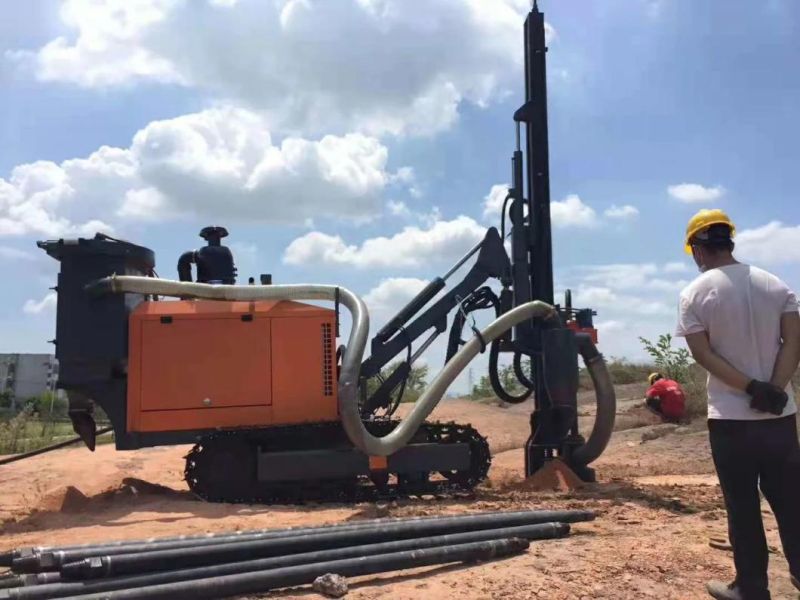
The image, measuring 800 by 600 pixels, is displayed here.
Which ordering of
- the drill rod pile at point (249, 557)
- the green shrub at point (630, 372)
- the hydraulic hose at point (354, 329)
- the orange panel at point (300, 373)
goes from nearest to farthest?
the drill rod pile at point (249, 557) → the hydraulic hose at point (354, 329) → the orange panel at point (300, 373) → the green shrub at point (630, 372)

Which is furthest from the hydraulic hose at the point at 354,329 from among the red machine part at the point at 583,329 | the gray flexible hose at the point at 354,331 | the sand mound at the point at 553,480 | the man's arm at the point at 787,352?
the man's arm at the point at 787,352

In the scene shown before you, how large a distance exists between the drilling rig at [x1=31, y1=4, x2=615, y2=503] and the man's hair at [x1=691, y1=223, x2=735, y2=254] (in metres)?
5.04

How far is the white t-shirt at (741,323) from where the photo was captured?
12.4 feet

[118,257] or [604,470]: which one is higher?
[118,257]

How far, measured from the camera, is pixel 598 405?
30.9 feet

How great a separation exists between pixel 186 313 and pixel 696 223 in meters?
6.53

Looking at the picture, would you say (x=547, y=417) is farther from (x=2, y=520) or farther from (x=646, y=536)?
(x=2, y=520)

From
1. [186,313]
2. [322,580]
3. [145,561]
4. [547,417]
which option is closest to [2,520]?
[186,313]

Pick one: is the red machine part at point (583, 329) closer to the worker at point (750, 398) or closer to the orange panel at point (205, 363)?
the orange panel at point (205, 363)

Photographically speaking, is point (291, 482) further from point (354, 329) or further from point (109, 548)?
point (109, 548)

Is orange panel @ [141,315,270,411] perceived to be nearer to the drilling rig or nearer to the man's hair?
the drilling rig

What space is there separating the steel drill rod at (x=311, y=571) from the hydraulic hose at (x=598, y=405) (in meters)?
4.17

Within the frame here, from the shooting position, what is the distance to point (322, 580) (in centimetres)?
452

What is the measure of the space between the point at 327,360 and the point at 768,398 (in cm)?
622
